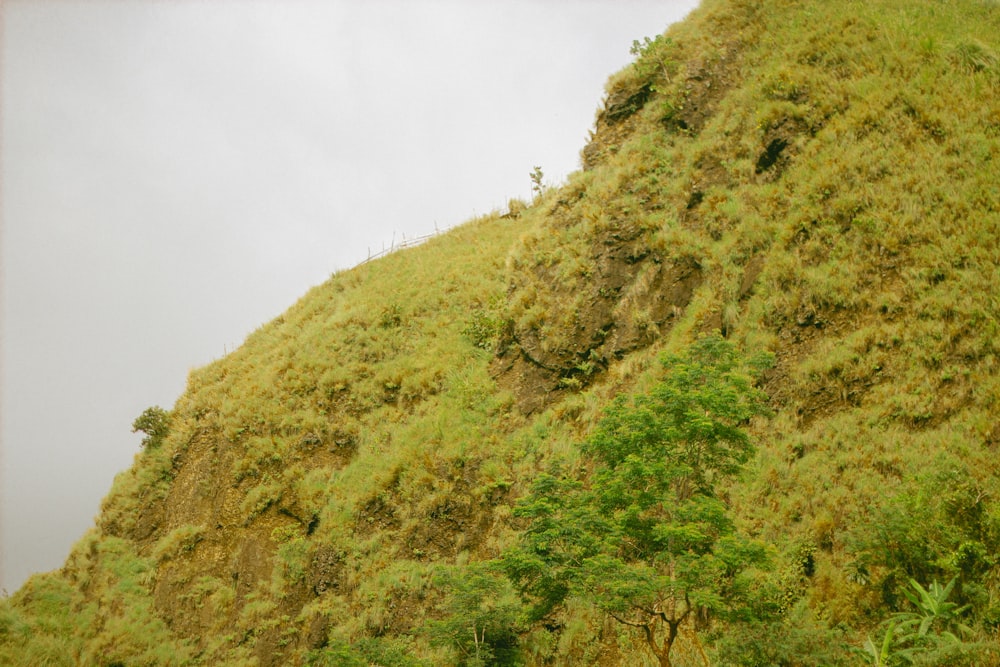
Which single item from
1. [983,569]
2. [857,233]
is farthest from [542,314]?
[983,569]

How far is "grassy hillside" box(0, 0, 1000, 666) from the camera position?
1126 cm

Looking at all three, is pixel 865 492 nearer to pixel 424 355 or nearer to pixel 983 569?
pixel 983 569

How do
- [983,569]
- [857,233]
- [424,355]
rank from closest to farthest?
[983,569], [857,233], [424,355]

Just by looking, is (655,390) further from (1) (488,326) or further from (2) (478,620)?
(1) (488,326)

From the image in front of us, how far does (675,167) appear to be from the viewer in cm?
2042

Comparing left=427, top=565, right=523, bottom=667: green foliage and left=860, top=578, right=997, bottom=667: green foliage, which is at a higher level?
left=427, top=565, right=523, bottom=667: green foliage

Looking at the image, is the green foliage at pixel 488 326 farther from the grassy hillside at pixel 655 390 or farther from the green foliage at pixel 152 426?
the green foliage at pixel 152 426

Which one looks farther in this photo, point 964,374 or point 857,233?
point 857,233

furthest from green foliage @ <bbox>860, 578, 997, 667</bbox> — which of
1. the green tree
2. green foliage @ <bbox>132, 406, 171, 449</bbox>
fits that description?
green foliage @ <bbox>132, 406, 171, 449</bbox>

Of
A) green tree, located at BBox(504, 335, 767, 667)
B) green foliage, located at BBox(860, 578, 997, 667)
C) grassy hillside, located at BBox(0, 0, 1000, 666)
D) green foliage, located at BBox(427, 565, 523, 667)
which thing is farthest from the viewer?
green foliage, located at BBox(427, 565, 523, 667)

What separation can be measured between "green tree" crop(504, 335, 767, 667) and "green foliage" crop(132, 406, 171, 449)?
18601 mm

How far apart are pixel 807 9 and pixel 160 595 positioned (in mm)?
26854

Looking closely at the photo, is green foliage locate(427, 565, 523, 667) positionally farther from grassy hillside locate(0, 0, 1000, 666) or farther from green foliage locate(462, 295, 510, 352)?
green foliage locate(462, 295, 510, 352)

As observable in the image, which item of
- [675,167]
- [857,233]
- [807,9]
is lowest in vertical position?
[857,233]
